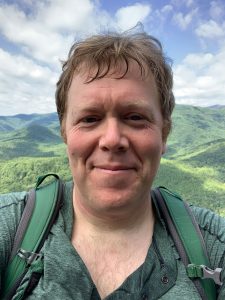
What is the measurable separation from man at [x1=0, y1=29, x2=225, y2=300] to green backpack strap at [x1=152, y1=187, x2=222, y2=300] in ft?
0.18

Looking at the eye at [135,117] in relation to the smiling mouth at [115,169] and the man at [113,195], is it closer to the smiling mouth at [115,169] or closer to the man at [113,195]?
the man at [113,195]

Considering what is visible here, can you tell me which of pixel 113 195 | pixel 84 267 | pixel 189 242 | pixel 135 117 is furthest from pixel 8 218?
pixel 189 242

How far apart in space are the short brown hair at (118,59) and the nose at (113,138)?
0.37 meters

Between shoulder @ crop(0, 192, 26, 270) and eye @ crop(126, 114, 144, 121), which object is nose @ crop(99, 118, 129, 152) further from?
shoulder @ crop(0, 192, 26, 270)

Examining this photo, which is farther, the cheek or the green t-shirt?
the cheek

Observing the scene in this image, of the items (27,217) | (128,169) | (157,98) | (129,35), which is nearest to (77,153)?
(128,169)

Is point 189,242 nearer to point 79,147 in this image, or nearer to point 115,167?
point 115,167

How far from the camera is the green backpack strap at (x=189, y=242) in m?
2.07

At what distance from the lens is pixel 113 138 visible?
2170 mm

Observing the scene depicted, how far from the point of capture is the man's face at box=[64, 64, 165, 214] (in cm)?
224

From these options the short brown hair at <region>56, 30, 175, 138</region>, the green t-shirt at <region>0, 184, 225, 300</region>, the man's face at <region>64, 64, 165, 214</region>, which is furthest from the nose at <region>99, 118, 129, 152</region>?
the green t-shirt at <region>0, 184, 225, 300</region>

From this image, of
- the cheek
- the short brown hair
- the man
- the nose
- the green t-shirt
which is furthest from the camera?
the short brown hair

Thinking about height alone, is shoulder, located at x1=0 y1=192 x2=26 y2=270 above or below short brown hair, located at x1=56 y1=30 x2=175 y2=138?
below

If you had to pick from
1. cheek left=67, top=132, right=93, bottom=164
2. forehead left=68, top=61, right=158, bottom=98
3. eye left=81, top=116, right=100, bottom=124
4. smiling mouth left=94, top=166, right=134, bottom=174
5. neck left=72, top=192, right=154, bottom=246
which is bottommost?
neck left=72, top=192, right=154, bottom=246
